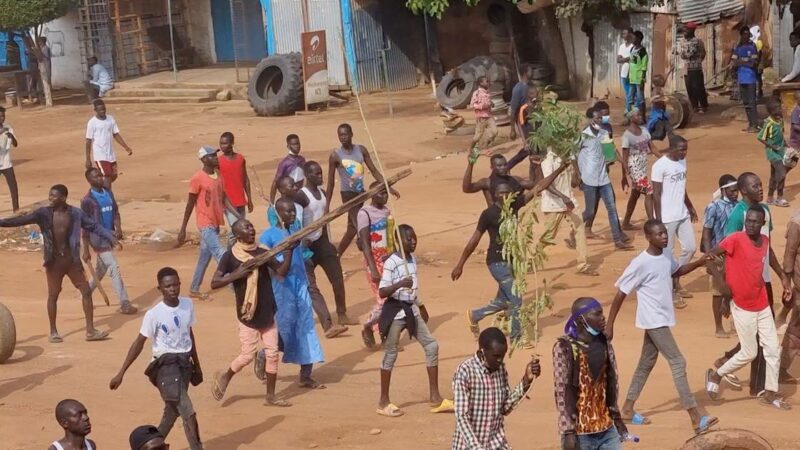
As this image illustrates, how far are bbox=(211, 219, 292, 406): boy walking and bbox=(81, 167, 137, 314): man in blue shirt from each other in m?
3.29

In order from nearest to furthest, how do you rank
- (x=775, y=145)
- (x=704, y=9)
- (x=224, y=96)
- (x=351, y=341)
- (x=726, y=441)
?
(x=726, y=441)
(x=351, y=341)
(x=775, y=145)
(x=704, y=9)
(x=224, y=96)

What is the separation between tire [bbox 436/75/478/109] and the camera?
2542 cm

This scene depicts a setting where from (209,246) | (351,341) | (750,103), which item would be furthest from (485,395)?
(750,103)

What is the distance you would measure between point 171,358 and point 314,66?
18108mm

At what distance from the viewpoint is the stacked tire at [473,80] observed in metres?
25.1

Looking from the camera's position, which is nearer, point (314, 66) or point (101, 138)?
point (101, 138)

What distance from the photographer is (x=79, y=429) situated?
7059mm

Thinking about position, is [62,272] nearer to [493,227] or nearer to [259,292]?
[259,292]

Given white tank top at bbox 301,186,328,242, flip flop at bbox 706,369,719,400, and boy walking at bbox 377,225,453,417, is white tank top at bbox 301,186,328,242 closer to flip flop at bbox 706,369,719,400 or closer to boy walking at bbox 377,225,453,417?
boy walking at bbox 377,225,453,417

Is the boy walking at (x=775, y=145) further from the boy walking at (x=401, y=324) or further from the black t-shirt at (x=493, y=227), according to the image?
the boy walking at (x=401, y=324)

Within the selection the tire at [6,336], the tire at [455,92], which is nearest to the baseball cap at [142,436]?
the tire at [6,336]

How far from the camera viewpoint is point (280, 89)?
88.4 feet

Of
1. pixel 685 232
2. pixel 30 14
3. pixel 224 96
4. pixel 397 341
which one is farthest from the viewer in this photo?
pixel 224 96

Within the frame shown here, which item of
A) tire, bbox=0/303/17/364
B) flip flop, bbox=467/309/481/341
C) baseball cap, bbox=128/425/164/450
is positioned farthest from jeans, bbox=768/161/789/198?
baseball cap, bbox=128/425/164/450
